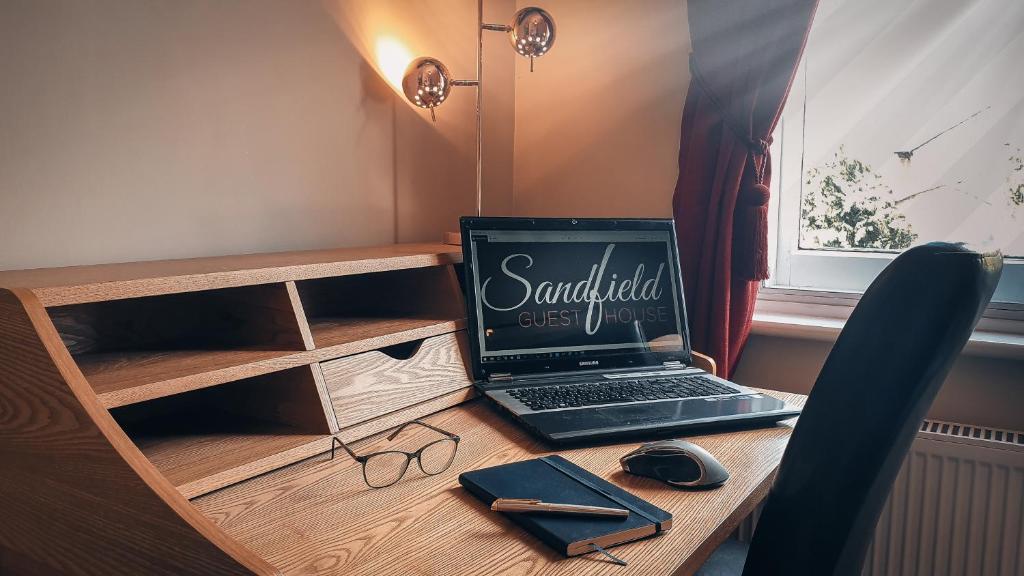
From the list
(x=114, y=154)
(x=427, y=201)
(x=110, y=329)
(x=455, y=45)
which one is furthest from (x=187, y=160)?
(x=455, y=45)

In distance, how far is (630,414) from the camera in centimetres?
110

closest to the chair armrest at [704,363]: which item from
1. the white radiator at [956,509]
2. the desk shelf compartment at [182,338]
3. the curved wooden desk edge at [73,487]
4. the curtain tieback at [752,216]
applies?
the curtain tieback at [752,216]

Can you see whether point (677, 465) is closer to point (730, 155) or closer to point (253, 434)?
point (253, 434)

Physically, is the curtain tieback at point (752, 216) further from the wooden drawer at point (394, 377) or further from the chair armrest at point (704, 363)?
the wooden drawer at point (394, 377)

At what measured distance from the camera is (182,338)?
1118 millimetres

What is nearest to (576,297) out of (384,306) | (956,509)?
(384,306)

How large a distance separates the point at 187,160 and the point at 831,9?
5.14 ft

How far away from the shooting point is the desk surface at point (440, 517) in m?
0.71

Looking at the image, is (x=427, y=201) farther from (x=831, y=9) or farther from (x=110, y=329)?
(x=831, y=9)

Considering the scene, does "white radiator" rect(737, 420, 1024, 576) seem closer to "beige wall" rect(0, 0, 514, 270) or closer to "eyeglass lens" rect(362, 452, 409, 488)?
"eyeglass lens" rect(362, 452, 409, 488)

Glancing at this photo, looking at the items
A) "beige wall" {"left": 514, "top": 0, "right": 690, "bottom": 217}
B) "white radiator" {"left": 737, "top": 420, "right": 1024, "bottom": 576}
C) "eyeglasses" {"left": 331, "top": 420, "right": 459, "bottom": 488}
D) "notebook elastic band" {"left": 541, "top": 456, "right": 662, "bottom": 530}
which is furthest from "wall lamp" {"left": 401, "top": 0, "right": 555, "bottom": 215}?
"white radiator" {"left": 737, "top": 420, "right": 1024, "bottom": 576}

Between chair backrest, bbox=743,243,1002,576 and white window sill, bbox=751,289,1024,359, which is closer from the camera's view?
chair backrest, bbox=743,243,1002,576

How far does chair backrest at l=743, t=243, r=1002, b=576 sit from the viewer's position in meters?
0.63

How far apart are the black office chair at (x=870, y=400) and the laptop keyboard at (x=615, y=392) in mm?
477
